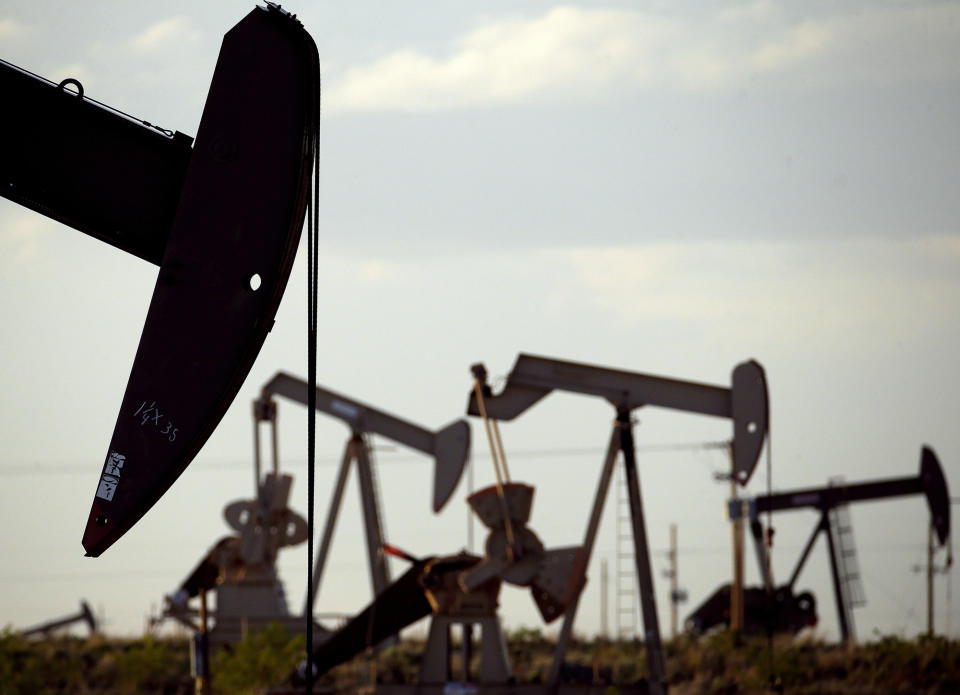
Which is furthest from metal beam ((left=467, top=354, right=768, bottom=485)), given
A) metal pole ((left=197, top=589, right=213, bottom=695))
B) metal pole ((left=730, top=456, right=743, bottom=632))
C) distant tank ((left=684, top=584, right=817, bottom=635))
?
distant tank ((left=684, top=584, right=817, bottom=635))

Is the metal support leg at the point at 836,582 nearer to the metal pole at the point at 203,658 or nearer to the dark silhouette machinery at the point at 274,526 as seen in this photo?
the dark silhouette machinery at the point at 274,526

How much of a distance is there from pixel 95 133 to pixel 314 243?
2.80 ft

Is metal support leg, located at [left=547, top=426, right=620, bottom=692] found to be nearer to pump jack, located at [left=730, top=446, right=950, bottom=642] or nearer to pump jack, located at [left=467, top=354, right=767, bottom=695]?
pump jack, located at [left=467, top=354, right=767, bottom=695]

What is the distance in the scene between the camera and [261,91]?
5258 mm

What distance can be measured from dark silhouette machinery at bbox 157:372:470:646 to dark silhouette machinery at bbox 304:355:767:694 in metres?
4.54

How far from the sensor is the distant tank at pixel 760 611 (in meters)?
24.5

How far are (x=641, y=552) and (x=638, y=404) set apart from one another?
1.35 meters

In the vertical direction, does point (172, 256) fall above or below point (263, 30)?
below

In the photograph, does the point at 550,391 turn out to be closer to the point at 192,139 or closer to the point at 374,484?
the point at 374,484

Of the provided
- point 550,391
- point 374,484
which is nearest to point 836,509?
point 374,484

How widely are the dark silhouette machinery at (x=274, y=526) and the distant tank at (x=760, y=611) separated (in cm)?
590

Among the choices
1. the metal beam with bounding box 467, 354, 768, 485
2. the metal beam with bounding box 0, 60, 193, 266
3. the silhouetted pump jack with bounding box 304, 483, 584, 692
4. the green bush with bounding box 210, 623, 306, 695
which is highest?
the metal beam with bounding box 467, 354, 768, 485

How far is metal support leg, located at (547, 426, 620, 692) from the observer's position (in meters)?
15.8

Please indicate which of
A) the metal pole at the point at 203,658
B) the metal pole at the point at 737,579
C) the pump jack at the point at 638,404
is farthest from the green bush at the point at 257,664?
the metal pole at the point at 737,579
